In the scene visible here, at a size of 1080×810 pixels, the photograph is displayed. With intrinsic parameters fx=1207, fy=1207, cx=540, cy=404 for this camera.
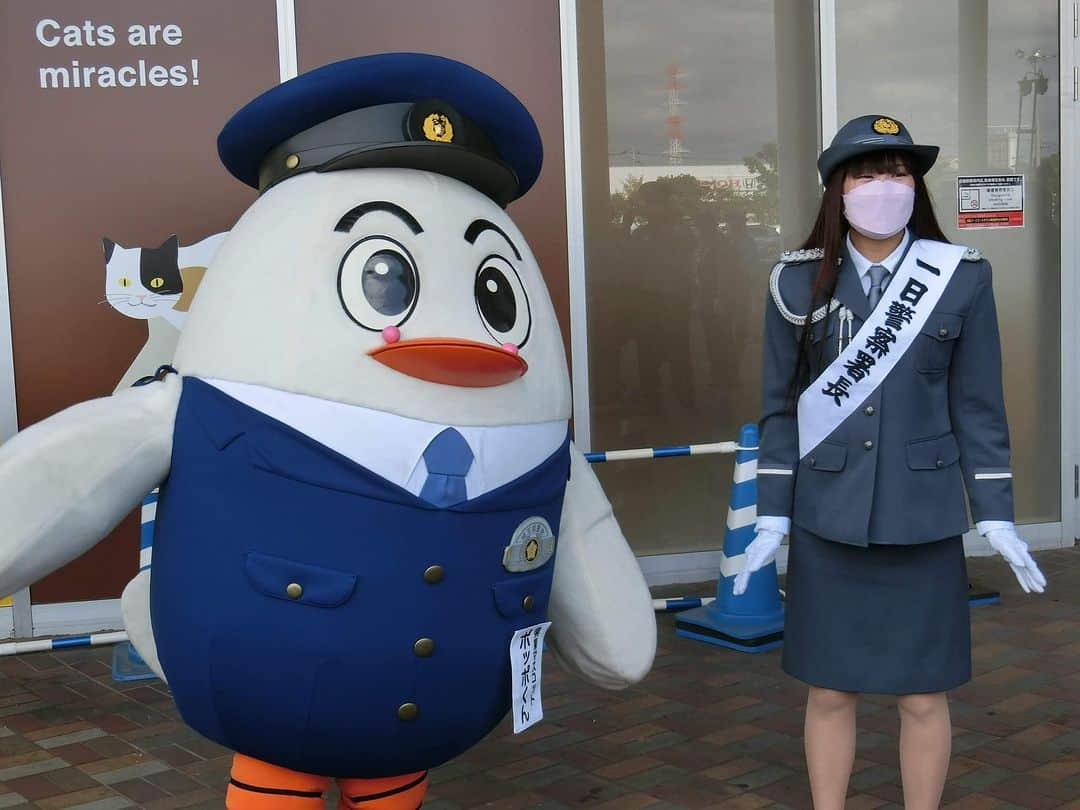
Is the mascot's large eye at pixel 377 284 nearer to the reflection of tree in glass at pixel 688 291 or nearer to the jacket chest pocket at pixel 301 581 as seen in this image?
the jacket chest pocket at pixel 301 581

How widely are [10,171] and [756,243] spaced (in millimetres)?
3773

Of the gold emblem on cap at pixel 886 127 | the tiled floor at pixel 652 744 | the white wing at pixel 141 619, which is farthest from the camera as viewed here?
the tiled floor at pixel 652 744


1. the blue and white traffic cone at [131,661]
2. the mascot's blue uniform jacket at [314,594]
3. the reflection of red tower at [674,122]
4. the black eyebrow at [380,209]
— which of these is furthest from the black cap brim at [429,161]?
the reflection of red tower at [674,122]

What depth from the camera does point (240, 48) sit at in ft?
18.5

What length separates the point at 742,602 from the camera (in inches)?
217

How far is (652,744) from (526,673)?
169 cm

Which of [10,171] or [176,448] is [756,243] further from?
[176,448]

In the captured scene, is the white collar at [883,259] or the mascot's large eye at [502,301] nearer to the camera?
the mascot's large eye at [502,301]

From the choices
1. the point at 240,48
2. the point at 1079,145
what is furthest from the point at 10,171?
the point at 1079,145

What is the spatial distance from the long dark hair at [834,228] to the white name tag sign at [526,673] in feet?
3.18

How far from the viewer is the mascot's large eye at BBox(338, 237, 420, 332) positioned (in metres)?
2.51

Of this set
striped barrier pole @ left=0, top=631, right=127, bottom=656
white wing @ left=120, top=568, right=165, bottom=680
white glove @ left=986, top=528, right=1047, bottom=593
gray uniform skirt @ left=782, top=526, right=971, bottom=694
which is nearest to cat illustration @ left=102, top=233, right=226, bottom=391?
striped barrier pole @ left=0, top=631, right=127, bottom=656

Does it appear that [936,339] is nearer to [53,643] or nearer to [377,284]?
[377,284]

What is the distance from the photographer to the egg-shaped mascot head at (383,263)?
2.48 meters
